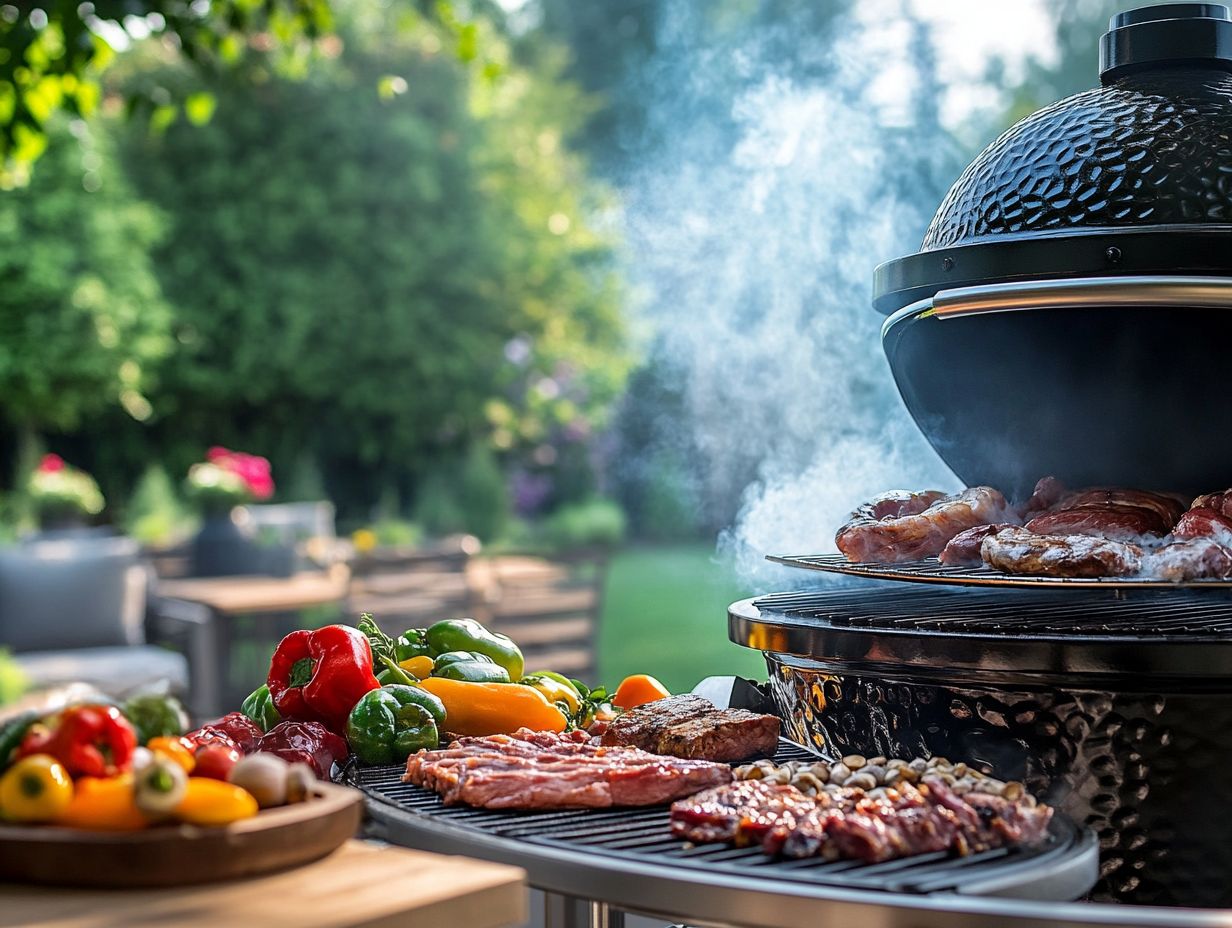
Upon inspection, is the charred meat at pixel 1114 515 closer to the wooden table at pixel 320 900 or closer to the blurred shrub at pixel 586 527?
the wooden table at pixel 320 900

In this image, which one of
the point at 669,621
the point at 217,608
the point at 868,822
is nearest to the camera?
the point at 868,822

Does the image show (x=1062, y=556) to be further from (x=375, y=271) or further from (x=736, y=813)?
(x=375, y=271)

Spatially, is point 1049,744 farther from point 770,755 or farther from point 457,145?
point 457,145

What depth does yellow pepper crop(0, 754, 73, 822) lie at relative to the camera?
1586 mm

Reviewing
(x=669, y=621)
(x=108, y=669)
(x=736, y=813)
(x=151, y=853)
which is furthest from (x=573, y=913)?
(x=669, y=621)

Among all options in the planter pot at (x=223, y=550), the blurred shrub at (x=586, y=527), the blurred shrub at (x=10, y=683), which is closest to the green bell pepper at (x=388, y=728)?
the blurred shrub at (x=10, y=683)

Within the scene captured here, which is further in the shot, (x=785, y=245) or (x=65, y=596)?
(x=65, y=596)

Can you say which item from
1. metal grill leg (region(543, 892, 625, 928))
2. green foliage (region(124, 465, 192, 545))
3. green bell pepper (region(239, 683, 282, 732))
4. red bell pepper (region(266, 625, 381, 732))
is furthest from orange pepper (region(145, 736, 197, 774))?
green foliage (region(124, 465, 192, 545))

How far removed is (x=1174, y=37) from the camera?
9.11 feet

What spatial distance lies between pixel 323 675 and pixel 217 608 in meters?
4.93

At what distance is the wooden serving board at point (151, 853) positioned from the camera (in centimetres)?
151

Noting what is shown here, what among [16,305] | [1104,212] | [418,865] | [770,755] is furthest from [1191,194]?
[16,305]

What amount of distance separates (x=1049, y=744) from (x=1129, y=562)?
0.36 m

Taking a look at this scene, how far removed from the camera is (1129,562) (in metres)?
2.29
